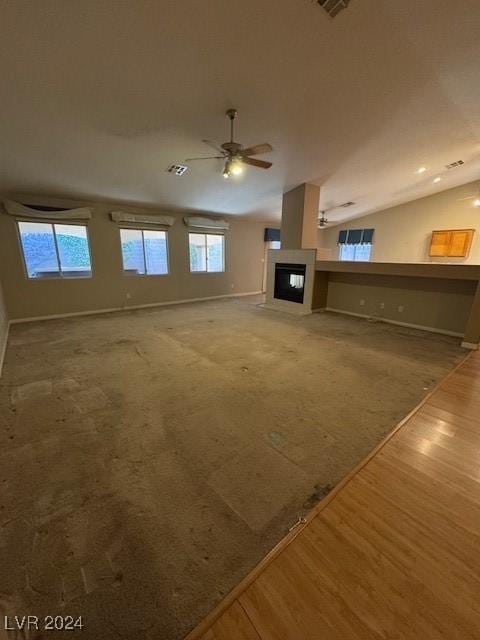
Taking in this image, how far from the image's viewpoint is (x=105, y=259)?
577 centimetres

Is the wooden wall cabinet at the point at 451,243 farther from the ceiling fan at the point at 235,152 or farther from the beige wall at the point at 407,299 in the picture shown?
the ceiling fan at the point at 235,152

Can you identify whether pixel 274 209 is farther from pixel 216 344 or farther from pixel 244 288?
pixel 216 344

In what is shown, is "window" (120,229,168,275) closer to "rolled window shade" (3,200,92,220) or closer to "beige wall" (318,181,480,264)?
"rolled window shade" (3,200,92,220)

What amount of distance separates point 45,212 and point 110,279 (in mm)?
1670

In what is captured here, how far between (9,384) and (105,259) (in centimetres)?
368

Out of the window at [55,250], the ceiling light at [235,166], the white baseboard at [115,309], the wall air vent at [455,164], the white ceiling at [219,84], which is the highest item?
the wall air vent at [455,164]

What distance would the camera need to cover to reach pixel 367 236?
888 centimetres

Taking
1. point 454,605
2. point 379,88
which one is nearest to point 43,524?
point 454,605

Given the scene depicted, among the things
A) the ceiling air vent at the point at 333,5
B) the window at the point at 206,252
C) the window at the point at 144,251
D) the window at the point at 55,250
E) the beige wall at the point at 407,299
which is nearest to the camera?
the ceiling air vent at the point at 333,5

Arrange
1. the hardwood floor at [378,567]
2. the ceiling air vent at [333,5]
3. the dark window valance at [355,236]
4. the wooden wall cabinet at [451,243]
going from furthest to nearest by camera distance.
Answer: the dark window valance at [355,236], the wooden wall cabinet at [451,243], the ceiling air vent at [333,5], the hardwood floor at [378,567]

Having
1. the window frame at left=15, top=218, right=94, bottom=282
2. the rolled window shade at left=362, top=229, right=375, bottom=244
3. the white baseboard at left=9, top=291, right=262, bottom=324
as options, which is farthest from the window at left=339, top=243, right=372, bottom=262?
the window frame at left=15, top=218, right=94, bottom=282

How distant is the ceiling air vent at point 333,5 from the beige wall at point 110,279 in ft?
16.4

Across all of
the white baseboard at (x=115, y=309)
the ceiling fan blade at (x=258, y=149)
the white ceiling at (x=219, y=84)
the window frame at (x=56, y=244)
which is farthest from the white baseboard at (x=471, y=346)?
the window frame at (x=56, y=244)

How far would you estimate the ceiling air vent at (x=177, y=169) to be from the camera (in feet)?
13.9
